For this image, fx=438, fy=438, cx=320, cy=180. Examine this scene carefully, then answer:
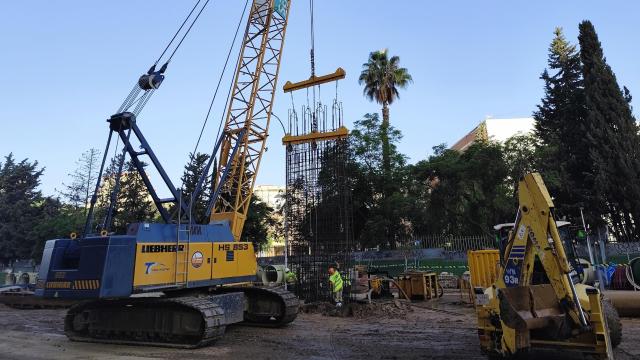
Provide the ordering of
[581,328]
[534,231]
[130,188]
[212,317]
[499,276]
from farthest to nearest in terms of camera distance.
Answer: [130,188] → [212,317] → [499,276] → [534,231] → [581,328]

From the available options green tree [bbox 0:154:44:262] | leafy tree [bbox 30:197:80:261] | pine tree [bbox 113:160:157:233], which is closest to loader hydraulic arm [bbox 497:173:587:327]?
pine tree [bbox 113:160:157:233]

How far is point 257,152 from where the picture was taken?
18.6 m

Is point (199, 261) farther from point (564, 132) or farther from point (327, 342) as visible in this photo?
point (564, 132)

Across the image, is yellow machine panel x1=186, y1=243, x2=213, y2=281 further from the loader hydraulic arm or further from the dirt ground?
the loader hydraulic arm

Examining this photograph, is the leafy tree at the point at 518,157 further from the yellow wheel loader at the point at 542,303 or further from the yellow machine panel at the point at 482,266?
the yellow wheel loader at the point at 542,303

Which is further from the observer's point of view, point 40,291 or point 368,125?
point 368,125

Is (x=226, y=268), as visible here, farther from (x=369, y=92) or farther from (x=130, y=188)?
(x=130, y=188)

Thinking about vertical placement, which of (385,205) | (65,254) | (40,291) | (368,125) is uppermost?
(368,125)

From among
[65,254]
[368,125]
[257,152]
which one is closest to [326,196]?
[257,152]

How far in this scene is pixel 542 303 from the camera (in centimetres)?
610

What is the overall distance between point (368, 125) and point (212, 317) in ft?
94.7

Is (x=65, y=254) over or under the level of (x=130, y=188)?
under

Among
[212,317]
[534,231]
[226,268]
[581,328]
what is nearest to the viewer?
[581,328]

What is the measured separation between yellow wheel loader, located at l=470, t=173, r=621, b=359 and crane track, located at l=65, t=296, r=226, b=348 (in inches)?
227
